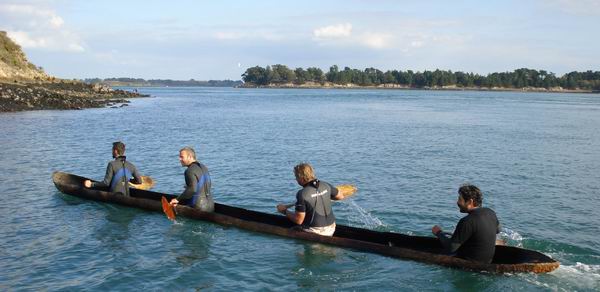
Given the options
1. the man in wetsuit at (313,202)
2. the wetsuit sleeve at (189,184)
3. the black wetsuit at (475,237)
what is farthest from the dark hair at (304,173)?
the wetsuit sleeve at (189,184)

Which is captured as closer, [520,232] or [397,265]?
[397,265]

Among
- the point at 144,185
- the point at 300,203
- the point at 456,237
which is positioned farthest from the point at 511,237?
the point at 144,185

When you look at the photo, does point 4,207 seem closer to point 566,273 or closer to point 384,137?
point 566,273

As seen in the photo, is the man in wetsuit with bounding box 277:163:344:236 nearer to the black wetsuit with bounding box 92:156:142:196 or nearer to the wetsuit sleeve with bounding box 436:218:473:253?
the wetsuit sleeve with bounding box 436:218:473:253

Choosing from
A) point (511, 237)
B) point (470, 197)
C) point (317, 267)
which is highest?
point (470, 197)

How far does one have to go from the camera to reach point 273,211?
17922 mm

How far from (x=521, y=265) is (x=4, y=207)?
1539 cm

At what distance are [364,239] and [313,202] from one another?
203cm

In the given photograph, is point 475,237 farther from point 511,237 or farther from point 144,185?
point 144,185

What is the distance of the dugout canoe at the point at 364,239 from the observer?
11.3 metres

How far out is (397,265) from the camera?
12305 millimetres

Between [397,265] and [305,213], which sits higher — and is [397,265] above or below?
below

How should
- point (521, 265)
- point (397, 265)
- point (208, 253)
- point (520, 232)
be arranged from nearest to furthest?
1. point (521, 265)
2. point (397, 265)
3. point (208, 253)
4. point (520, 232)

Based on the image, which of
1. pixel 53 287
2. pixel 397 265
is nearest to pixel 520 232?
pixel 397 265
